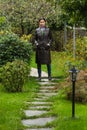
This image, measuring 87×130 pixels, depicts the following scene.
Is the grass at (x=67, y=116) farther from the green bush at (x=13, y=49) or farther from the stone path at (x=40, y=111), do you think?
the green bush at (x=13, y=49)

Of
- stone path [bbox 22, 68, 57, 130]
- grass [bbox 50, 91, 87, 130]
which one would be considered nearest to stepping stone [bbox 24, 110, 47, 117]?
stone path [bbox 22, 68, 57, 130]

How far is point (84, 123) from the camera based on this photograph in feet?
29.2

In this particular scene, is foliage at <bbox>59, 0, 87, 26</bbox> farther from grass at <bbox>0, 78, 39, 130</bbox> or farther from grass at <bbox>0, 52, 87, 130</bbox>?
grass at <bbox>0, 78, 39, 130</bbox>

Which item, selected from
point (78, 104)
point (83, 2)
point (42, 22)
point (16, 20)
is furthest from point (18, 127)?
point (16, 20)

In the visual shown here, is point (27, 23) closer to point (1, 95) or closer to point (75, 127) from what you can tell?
point (1, 95)

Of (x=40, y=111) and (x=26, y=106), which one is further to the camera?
(x=26, y=106)

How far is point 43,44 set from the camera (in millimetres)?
15070

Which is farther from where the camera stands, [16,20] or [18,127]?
[16,20]

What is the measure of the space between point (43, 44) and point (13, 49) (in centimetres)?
102

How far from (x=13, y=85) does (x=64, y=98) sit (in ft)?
5.24

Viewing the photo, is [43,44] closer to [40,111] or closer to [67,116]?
[40,111]

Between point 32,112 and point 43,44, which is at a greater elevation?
point 43,44

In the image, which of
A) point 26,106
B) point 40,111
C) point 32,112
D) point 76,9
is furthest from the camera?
point 26,106

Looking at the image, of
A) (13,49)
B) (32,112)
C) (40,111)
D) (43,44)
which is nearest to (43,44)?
(43,44)
